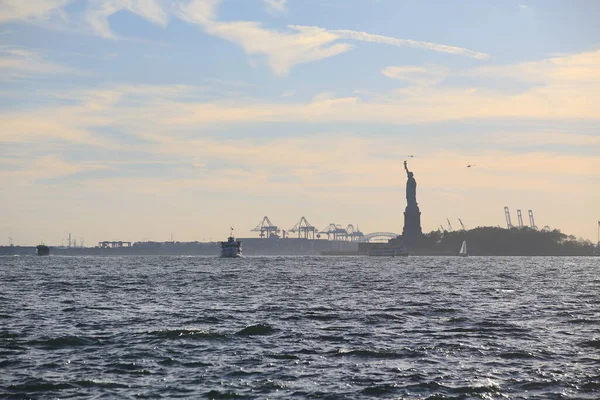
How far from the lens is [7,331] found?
133 ft

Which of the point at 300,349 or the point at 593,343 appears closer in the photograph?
the point at 300,349

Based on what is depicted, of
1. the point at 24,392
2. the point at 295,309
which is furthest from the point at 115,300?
the point at 24,392

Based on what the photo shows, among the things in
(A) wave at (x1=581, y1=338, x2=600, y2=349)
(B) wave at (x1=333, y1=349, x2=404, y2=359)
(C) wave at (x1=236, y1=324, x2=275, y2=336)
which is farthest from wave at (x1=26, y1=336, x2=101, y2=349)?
(A) wave at (x1=581, y1=338, x2=600, y2=349)

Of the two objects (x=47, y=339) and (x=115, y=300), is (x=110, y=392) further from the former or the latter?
(x=115, y=300)

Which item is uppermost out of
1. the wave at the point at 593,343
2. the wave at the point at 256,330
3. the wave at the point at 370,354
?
Result: the wave at the point at 256,330

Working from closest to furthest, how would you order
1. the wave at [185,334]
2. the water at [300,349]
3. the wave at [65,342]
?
the water at [300,349]
the wave at [65,342]
the wave at [185,334]

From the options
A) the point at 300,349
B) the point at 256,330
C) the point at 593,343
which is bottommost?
the point at 593,343

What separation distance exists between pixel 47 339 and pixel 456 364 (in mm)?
19150

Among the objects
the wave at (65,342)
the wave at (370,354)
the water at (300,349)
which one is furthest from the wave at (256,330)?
the wave at (65,342)

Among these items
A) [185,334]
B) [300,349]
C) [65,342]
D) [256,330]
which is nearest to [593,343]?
[300,349]

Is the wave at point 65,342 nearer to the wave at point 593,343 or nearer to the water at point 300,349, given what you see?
the water at point 300,349

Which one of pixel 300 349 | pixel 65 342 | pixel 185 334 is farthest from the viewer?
pixel 185 334

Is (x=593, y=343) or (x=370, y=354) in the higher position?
(x=370, y=354)

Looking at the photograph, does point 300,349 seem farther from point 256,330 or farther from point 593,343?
point 593,343
